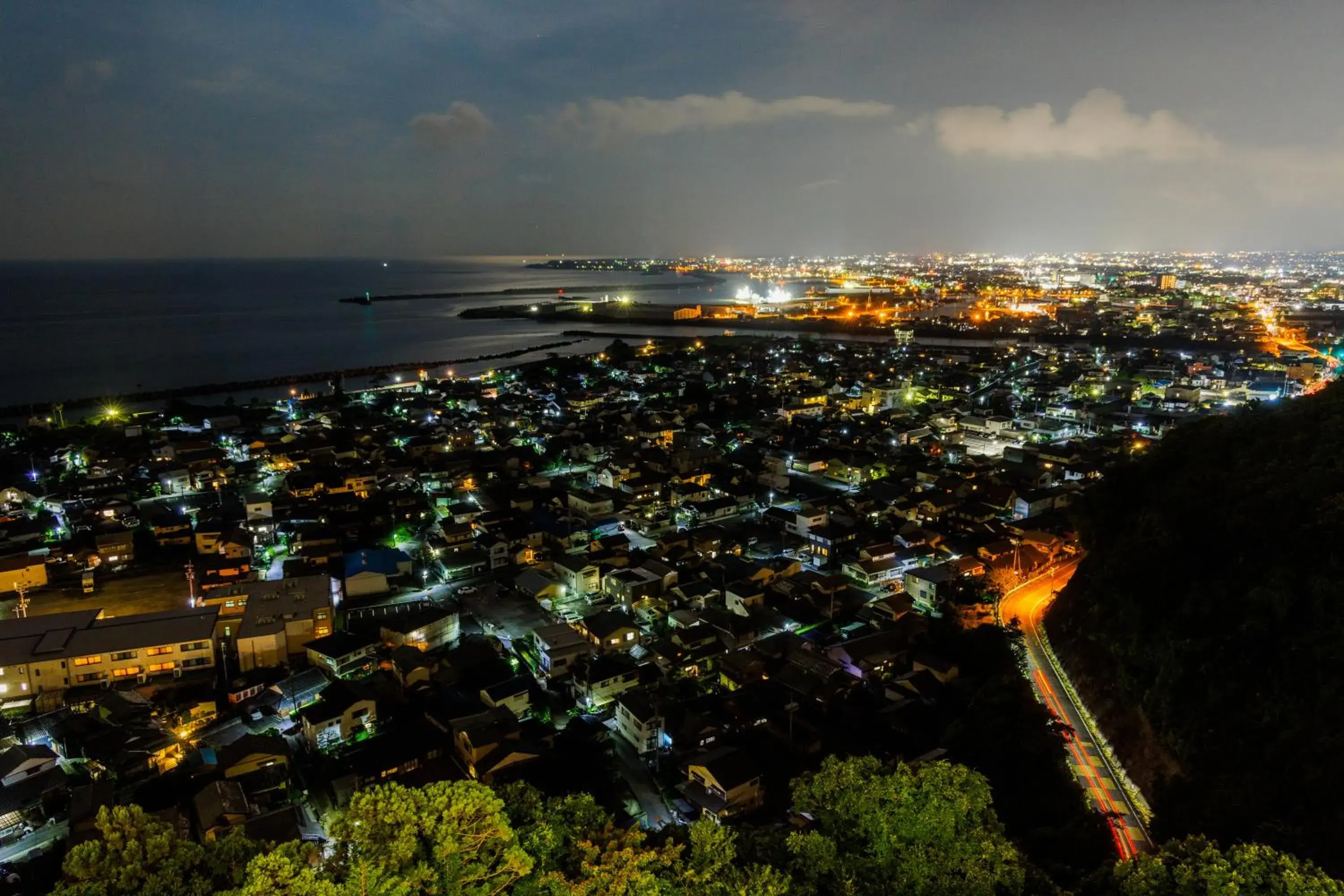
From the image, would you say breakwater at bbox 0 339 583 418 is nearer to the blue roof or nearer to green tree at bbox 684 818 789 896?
the blue roof

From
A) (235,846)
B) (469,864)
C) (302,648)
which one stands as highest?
(469,864)

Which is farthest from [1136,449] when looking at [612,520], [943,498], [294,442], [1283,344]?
[1283,344]

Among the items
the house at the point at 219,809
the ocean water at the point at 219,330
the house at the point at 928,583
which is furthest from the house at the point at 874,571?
the ocean water at the point at 219,330

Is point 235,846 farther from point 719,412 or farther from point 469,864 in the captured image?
point 719,412

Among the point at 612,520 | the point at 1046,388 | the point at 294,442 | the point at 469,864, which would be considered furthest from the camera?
the point at 1046,388

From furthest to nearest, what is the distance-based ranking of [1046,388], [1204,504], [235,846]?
[1046,388], [1204,504], [235,846]

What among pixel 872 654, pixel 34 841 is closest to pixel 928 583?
pixel 872 654
